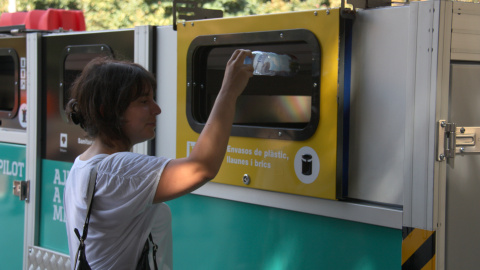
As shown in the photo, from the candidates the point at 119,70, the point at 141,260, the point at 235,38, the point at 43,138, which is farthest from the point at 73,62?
the point at 141,260

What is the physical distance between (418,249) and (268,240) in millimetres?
692

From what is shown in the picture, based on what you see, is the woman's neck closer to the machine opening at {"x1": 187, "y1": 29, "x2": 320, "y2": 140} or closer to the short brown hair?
the short brown hair

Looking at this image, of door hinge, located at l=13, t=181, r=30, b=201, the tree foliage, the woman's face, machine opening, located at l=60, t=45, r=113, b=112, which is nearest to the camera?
the woman's face

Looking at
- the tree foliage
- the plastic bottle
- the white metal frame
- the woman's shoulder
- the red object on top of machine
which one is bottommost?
the woman's shoulder

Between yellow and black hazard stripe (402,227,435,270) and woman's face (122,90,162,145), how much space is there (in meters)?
0.91

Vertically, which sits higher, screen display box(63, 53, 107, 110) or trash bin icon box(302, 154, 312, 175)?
screen display box(63, 53, 107, 110)

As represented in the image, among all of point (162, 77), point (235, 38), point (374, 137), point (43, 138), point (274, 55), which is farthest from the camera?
point (43, 138)

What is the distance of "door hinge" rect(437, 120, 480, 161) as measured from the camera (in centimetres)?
202

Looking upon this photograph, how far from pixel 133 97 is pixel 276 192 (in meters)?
0.86

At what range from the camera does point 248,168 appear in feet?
8.55

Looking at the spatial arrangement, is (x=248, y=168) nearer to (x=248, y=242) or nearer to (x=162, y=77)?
(x=248, y=242)

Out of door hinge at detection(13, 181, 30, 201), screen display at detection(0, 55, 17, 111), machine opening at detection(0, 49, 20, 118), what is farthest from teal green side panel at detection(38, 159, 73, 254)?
screen display at detection(0, 55, 17, 111)

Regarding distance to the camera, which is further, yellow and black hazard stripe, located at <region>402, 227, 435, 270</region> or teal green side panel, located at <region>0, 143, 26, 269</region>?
teal green side panel, located at <region>0, 143, 26, 269</region>

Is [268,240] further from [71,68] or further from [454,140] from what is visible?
[71,68]
